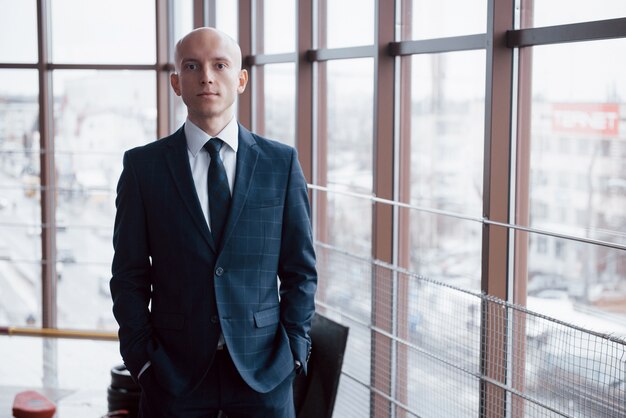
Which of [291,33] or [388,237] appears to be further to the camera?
[291,33]

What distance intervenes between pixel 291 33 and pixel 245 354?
3.06 metres

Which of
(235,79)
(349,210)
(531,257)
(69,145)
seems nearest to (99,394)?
(349,210)

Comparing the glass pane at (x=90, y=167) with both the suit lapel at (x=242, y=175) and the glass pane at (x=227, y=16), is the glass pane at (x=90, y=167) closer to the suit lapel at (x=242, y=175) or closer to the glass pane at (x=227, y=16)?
the glass pane at (x=227, y=16)

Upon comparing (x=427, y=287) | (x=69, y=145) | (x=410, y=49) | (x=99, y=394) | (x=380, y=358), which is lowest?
(x=99, y=394)

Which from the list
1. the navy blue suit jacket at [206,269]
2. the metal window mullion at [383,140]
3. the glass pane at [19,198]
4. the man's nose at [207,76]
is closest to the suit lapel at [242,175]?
the navy blue suit jacket at [206,269]

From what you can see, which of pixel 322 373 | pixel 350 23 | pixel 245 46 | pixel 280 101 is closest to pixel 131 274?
pixel 322 373

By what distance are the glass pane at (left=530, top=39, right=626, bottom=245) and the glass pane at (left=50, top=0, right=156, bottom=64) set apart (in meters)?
3.61

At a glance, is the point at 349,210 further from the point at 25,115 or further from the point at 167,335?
the point at 25,115

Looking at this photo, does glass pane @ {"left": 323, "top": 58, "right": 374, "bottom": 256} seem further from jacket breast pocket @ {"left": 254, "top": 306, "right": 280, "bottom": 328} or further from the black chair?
jacket breast pocket @ {"left": 254, "top": 306, "right": 280, "bottom": 328}

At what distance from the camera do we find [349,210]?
13.7 feet

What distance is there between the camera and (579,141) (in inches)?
106

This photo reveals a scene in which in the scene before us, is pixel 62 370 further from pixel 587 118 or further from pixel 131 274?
pixel 587 118

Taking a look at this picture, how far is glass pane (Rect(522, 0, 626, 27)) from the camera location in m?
2.47

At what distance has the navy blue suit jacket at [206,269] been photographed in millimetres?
1980
